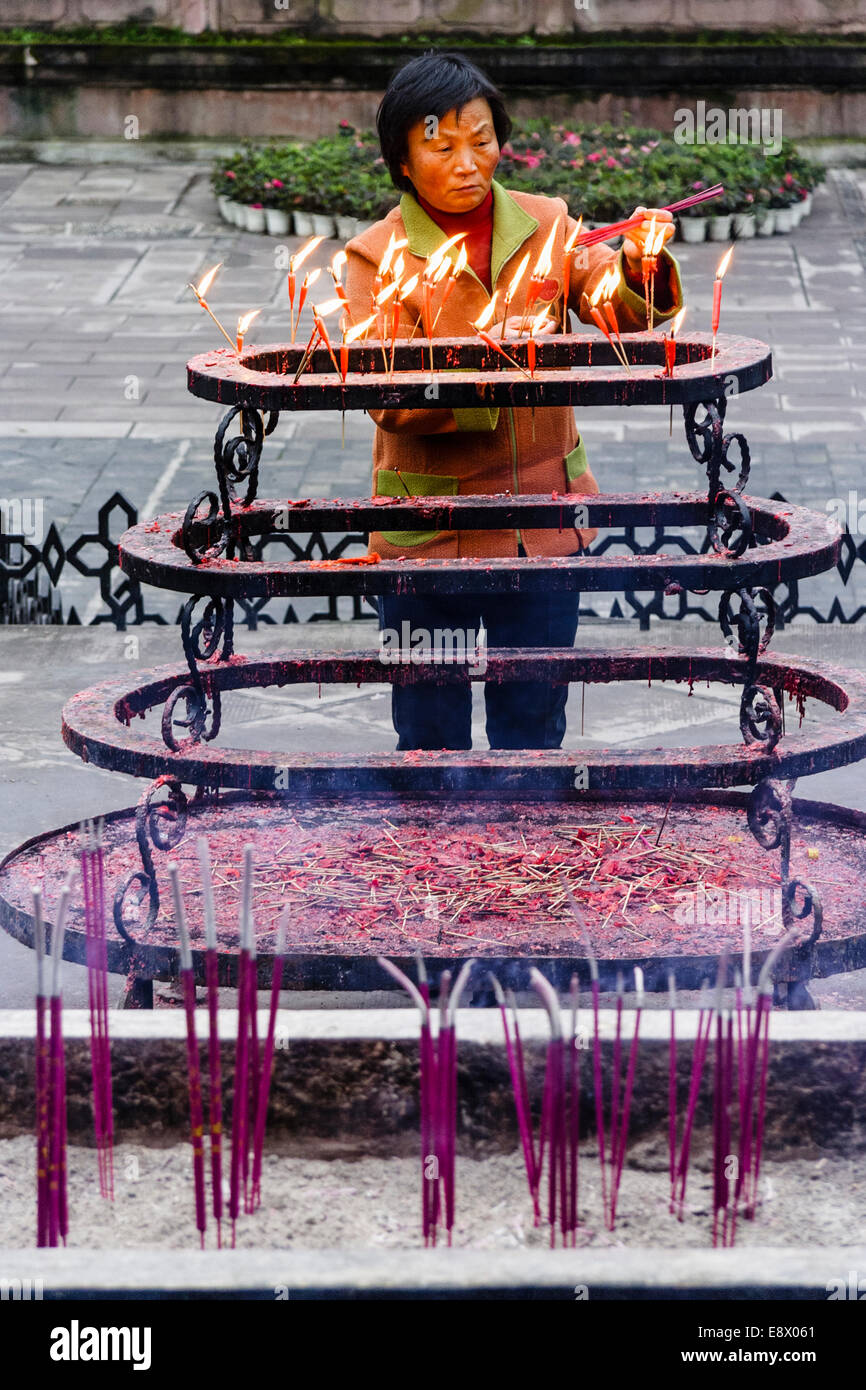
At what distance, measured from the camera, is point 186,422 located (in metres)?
10.2

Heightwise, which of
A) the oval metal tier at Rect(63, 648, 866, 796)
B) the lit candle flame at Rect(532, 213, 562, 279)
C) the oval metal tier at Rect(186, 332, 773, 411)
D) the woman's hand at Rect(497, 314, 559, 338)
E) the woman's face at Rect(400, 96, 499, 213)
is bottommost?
the oval metal tier at Rect(63, 648, 866, 796)

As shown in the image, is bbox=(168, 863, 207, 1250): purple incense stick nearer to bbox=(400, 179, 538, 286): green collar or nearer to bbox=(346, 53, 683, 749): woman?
bbox=(346, 53, 683, 749): woman

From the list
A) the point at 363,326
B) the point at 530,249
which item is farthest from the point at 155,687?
the point at 530,249

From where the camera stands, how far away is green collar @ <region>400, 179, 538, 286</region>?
4004 mm

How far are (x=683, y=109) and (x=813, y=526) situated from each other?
14792 millimetres

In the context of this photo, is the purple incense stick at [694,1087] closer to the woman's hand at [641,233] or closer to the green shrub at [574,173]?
the woman's hand at [641,233]

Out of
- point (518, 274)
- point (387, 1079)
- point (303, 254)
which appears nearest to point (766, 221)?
point (518, 274)

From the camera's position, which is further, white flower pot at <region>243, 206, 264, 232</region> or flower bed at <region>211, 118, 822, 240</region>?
white flower pot at <region>243, 206, 264, 232</region>

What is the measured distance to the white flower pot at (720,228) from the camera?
15.0m

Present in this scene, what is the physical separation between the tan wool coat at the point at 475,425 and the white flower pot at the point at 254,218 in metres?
11.3

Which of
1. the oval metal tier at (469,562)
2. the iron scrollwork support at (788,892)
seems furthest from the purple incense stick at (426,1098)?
the oval metal tier at (469,562)

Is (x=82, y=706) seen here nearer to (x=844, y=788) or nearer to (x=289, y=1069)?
(x=289, y=1069)

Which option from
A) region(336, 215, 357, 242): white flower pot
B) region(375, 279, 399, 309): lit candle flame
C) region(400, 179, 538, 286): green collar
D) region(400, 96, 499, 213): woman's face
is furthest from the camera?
region(336, 215, 357, 242): white flower pot

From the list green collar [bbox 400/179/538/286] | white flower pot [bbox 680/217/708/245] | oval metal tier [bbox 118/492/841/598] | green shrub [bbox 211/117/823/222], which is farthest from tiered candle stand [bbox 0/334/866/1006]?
white flower pot [bbox 680/217/708/245]
